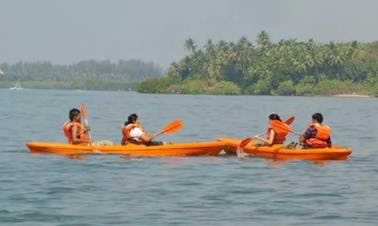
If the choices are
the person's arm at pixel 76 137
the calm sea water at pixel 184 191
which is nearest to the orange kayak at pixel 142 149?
the person's arm at pixel 76 137

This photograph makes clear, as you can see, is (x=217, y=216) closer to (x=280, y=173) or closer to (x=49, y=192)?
(x=49, y=192)

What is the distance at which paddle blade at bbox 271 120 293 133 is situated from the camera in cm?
2139

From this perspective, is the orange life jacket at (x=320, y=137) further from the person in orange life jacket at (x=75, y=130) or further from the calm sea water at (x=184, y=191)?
the person in orange life jacket at (x=75, y=130)

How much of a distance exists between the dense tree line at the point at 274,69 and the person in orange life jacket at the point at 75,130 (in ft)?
346

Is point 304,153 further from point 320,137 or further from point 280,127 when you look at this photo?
point 280,127

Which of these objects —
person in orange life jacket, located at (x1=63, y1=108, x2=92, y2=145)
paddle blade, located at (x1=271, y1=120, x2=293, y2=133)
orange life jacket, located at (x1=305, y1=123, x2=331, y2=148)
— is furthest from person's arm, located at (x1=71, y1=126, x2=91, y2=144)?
orange life jacket, located at (x1=305, y1=123, x2=331, y2=148)

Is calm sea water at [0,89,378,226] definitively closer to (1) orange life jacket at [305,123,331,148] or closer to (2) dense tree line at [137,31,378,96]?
(1) orange life jacket at [305,123,331,148]

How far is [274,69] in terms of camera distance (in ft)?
439

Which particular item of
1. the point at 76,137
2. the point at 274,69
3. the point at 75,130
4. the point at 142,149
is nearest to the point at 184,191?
the point at 142,149

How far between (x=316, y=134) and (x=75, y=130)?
541cm

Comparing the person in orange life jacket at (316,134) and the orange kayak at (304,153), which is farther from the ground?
the person in orange life jacket at (316,134)

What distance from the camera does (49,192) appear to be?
16328 millimetres

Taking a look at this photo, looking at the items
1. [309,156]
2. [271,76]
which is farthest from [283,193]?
[271,76]

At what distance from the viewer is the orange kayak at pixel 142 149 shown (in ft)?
71.3
